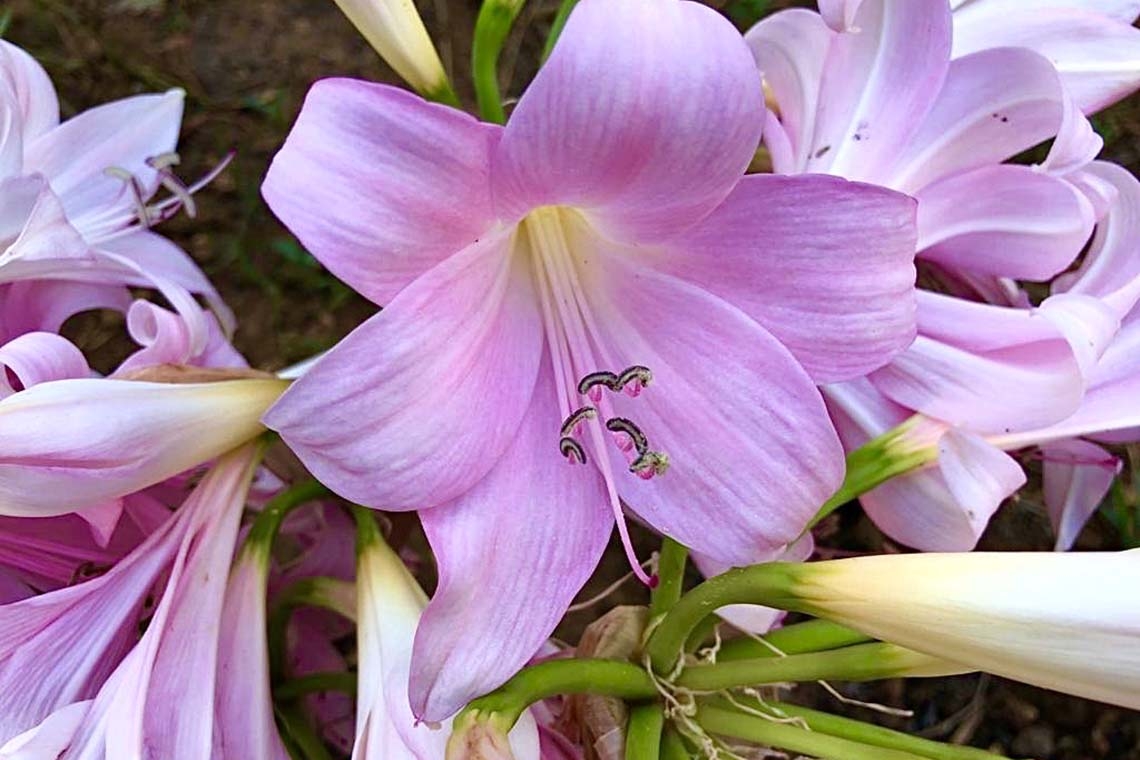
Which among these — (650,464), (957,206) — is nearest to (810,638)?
(650,464)

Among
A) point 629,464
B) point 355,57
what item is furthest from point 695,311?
point 355,57

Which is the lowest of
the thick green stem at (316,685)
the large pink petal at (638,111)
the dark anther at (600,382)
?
the thick green stem at (316,685)

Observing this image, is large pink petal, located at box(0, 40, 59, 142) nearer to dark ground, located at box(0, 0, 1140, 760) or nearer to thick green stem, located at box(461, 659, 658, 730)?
thick green stem, located at box(461, 659, 658, 730)

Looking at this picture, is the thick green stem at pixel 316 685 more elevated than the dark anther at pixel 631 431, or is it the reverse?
the dark anther at pixel 631 431

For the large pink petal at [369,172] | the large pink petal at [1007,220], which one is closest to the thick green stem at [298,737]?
the large pink petal at [369,172]

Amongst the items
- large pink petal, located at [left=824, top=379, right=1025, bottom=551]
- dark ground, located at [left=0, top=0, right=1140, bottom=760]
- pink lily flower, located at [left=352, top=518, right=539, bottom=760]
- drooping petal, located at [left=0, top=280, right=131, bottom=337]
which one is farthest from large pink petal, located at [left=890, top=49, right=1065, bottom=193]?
dark ground, located at [left=0, top=0, right=1140, bottom=760]

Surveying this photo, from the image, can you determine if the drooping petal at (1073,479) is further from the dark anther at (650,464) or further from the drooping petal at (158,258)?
the drooping petal at (158,258)

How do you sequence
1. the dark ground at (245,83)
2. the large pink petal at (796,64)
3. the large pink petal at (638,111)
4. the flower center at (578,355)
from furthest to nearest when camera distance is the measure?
the dark ground at (245,83), the large pink petal at (796,64), the flower center at (578,355), the large pink petal at (638,111)

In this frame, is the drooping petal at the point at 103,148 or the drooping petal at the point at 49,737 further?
the drooping petal at the point at 103,148
